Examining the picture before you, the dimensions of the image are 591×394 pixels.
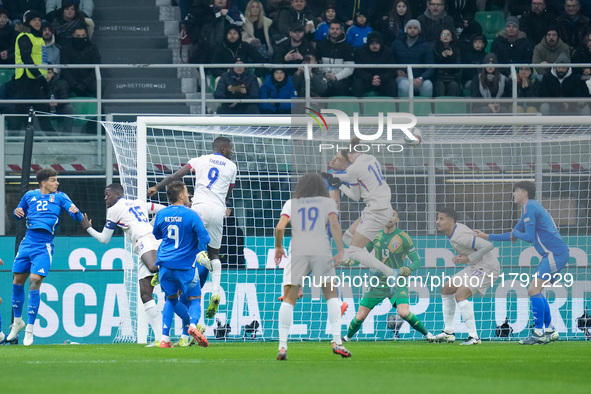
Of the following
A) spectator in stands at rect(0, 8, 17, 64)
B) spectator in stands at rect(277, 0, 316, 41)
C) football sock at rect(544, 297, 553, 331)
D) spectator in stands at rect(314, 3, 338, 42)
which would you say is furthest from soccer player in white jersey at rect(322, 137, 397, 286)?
spectator in stands at rect(0, 8, 17, 64)

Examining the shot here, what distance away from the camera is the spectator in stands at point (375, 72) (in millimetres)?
16719

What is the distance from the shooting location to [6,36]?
1764cm

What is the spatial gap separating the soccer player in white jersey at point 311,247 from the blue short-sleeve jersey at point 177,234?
201 centimetres

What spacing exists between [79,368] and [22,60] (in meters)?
9.98

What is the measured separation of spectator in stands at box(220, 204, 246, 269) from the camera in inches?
550

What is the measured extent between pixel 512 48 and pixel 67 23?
8118mm

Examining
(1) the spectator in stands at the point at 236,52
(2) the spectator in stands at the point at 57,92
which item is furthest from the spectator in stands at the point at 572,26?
(2) the spectator in stands at the point at 57,92

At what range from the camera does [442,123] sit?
13141 mm

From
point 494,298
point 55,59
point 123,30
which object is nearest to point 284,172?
point 494,298

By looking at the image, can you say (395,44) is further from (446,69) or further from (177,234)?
(177,234)

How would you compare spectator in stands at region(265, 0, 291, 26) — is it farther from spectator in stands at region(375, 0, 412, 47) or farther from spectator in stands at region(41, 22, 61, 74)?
spectator in stands at region(41, 22, 61, 74)

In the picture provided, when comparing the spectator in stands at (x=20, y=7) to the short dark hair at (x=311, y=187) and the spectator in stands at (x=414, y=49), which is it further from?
the short dark hair at (x=311, y=187)

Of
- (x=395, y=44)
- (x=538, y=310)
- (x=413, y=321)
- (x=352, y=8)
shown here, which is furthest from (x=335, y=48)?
(x=538, y=310)

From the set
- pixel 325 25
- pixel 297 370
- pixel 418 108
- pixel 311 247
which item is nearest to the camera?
pixel 297 370
